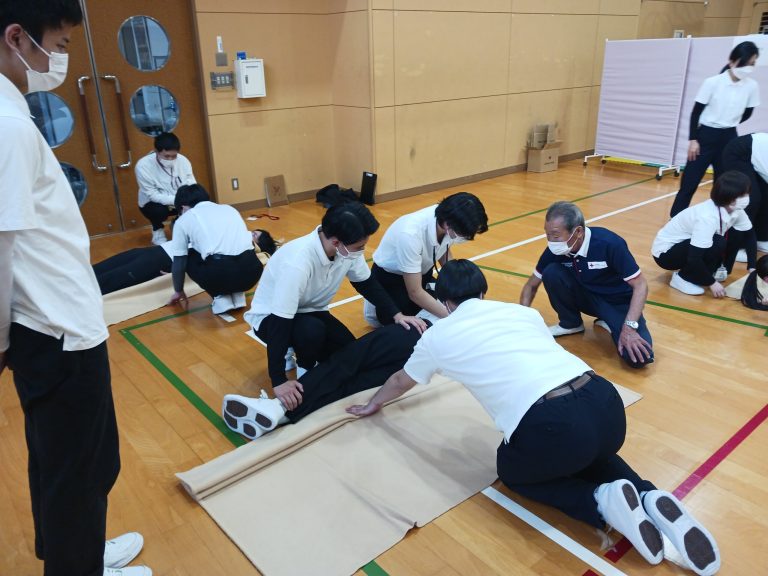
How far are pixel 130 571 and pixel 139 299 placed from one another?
8.33 feet

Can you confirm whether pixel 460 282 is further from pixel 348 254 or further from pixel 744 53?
pixel 744 53

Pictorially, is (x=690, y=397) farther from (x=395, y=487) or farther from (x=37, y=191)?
(x=37, y=191)

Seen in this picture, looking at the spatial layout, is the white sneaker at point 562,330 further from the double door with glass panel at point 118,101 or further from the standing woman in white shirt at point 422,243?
the double door with glass panel at point 118,101

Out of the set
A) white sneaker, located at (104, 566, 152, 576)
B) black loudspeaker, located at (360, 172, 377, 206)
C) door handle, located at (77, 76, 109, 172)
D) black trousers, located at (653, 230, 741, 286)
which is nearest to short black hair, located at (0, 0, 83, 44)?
white sneaker, located at (104, 566, 152, 576)

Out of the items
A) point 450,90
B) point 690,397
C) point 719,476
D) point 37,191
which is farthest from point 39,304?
point 450,90

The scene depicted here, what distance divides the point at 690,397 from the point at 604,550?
3.93ft

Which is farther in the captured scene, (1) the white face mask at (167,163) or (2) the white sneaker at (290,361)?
(1) the white face mask at (167,163)

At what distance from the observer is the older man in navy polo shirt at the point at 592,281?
295 centimetres

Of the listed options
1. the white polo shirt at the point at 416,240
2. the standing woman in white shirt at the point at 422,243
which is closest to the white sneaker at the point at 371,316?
the standing woman in white shirt at the point at 422,243

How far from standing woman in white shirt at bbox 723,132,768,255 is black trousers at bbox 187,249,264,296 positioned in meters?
3.47

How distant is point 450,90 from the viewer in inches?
274

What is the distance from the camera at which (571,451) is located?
1912 mm

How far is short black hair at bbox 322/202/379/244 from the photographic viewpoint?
2.46 meters

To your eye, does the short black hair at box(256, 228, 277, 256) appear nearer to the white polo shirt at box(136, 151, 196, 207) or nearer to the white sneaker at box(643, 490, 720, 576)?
the white polo shirt at box(136, 151, 196, 207)
